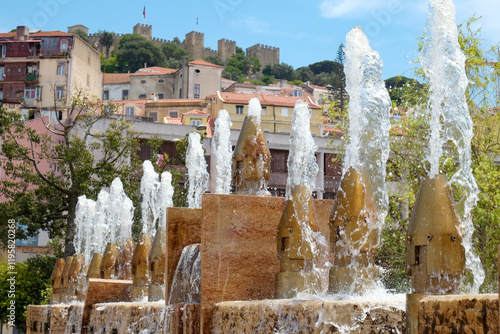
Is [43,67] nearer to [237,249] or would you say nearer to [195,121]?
[195,121]

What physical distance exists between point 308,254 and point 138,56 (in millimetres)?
118249

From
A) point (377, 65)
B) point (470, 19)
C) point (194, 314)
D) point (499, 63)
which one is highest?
point (470, 19)

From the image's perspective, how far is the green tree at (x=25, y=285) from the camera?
34438 millimetres

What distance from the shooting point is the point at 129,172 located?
3341 centimetres

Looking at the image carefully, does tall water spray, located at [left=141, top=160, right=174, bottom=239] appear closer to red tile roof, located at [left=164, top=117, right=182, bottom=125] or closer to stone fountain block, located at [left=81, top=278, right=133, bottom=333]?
stone fountain block, located at [left=81, top=278, right=133, bottom=333]

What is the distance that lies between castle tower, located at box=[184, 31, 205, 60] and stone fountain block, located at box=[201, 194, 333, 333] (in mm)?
136115

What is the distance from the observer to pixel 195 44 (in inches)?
5655

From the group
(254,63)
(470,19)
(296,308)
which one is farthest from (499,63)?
(254,63)

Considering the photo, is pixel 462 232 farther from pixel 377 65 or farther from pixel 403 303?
pixel 377 65

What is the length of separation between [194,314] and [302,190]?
164cm

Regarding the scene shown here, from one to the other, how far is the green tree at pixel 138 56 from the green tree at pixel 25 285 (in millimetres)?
87277

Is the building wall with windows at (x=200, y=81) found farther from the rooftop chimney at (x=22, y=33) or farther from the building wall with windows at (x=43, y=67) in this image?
the rooftop chimney at (x=22, y=33)

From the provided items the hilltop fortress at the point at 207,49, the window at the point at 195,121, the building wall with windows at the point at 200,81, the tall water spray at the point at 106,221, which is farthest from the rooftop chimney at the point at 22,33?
the hilltop fortress at the point at 207,49

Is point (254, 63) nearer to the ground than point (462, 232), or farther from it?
farther from it
